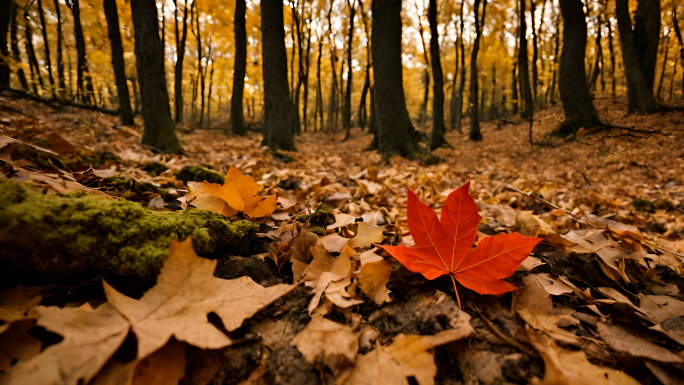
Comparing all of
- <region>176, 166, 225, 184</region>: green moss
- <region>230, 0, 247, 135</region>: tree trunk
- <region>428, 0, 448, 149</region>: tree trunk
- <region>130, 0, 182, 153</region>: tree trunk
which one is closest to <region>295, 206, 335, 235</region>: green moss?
<region>176, 166, 225, 184</region>: green moss

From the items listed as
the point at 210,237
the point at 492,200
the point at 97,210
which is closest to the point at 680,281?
the point at 492,200

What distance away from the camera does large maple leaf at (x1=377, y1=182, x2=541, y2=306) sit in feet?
2.47

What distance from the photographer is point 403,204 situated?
2.04 metres

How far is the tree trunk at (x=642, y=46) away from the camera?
661cm

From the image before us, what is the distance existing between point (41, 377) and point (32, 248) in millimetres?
370

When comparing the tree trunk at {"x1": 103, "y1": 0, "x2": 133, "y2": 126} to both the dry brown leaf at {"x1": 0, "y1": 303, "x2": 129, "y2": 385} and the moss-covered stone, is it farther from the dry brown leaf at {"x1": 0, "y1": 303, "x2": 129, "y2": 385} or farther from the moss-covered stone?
the dry brown leaf at {"x1": 0, "y1": 303, "x2": 129, "y2": 385}

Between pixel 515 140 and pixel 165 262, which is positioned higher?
pixel 515 140

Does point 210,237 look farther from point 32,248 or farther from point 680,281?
point 680,281

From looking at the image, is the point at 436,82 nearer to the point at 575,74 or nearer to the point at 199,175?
Answer: the point at 575,74

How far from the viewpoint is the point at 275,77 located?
5832mm

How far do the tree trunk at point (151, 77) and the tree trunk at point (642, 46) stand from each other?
9.94 meters

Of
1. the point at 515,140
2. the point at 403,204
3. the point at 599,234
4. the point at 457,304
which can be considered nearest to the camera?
the point at 457,304

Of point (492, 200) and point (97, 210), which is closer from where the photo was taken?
point (97, 210)

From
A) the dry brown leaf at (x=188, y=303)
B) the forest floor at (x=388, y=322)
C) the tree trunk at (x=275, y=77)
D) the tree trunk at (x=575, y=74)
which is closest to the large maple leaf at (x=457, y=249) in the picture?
the forest floor at (x=388, y=322)
